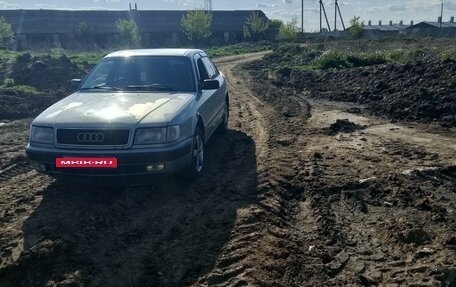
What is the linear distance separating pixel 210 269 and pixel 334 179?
2.90 meters

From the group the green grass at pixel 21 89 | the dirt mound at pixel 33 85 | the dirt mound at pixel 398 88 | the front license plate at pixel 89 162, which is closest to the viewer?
the front license plate at pixel 89 162

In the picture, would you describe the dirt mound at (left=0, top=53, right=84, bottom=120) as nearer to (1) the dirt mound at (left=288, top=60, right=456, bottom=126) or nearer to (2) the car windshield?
(2) the car windshield

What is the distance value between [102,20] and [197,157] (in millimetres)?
65700

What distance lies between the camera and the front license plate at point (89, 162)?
16.7ft

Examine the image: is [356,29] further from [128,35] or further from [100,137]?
[100,137]

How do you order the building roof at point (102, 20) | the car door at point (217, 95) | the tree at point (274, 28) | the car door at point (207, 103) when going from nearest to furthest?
the car door at point (207, 103)
the car door at point (217, 95)
the building roof at point (102, 20)
the tree at point (274, 28)

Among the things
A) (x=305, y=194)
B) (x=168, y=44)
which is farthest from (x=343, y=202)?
(x=168, y=44)

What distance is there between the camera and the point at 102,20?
6656 cm

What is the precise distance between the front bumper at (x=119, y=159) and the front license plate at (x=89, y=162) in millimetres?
36

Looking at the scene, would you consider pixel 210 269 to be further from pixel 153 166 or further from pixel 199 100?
pixel 199 100

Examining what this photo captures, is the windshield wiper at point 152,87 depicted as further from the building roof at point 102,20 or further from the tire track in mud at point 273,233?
the building roof at point 102,20

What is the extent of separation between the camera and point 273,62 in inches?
1072

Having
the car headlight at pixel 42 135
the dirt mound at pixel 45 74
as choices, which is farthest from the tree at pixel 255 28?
the car headlight at pixel 42 135

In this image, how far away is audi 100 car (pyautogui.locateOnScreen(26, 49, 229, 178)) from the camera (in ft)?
16.9
